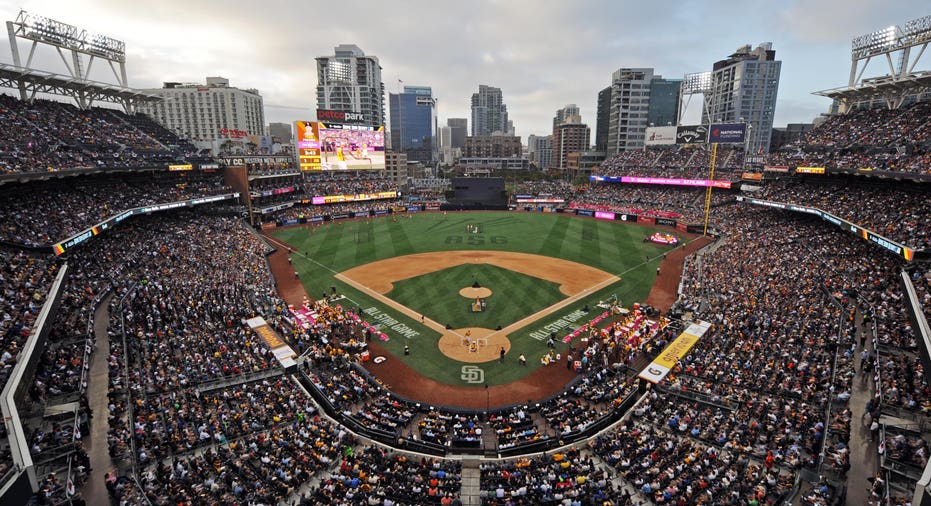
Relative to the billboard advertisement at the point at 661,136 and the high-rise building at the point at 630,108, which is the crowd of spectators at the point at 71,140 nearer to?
the billboard advertisement at the point at 661,136

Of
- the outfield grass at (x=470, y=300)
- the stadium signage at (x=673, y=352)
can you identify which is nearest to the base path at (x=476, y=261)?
the outfield grass at (x=470, y=300)

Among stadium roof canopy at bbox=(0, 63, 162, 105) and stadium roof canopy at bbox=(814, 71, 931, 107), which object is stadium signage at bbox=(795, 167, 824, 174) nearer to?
stadium roof canopy at bbox=(814, 71, 931, 107)

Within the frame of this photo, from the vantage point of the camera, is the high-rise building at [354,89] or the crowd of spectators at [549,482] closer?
the crowd of spectators at [549,482]

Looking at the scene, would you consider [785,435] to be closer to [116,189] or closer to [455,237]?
[455,237]

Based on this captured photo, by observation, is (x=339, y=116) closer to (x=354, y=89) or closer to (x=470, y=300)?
(x=354, y=89)

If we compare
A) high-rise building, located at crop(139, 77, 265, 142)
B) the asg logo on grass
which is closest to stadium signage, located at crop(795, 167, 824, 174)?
the asg logo on grass

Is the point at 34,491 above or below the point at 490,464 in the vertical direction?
above

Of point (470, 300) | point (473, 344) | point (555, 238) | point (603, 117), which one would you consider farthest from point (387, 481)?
point (603, 117)

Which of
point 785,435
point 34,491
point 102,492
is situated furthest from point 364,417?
point 785,435
